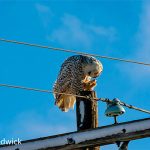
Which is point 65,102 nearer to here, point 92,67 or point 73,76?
point 73,76

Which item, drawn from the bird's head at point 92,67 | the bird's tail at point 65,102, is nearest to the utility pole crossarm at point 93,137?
the bird's tail at point 65,102

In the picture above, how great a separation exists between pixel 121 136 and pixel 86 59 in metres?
2.45

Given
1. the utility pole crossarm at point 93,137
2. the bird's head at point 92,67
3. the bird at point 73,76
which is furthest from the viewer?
the bird's head at point 92,67

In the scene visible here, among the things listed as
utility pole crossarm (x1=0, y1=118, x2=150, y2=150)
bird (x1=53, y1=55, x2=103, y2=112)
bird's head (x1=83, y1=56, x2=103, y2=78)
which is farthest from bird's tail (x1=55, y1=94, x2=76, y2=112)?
utility pole crossarm (x1=0, y1=118, x2=150, y2=150)

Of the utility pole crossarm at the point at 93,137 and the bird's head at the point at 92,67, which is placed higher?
the bird's head at the point at 92,67

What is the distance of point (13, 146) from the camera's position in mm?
12414

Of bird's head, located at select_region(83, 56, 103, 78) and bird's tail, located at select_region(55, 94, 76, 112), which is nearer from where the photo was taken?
bird's tail, located at select_region(55, 94, 76, 112)

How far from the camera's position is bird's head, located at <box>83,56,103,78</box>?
14102 mm

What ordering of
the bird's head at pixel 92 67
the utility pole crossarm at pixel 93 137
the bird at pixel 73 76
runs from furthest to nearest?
the bird's head at pixel 92 67 → the bird at pixel 73 76 → the utility pole crossarm at pixel 93 137

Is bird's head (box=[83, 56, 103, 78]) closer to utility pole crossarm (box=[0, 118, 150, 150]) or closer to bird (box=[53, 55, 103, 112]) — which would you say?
bird (box=[53, 55, 103, 112])

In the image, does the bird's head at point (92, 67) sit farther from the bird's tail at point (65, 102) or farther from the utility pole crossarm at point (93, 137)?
the utility pole crossarm at point (93, 137)

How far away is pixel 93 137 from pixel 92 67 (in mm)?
2097

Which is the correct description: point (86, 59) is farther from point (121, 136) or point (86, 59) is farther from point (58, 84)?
point (121, 136)

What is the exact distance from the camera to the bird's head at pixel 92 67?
1410 centimetres
